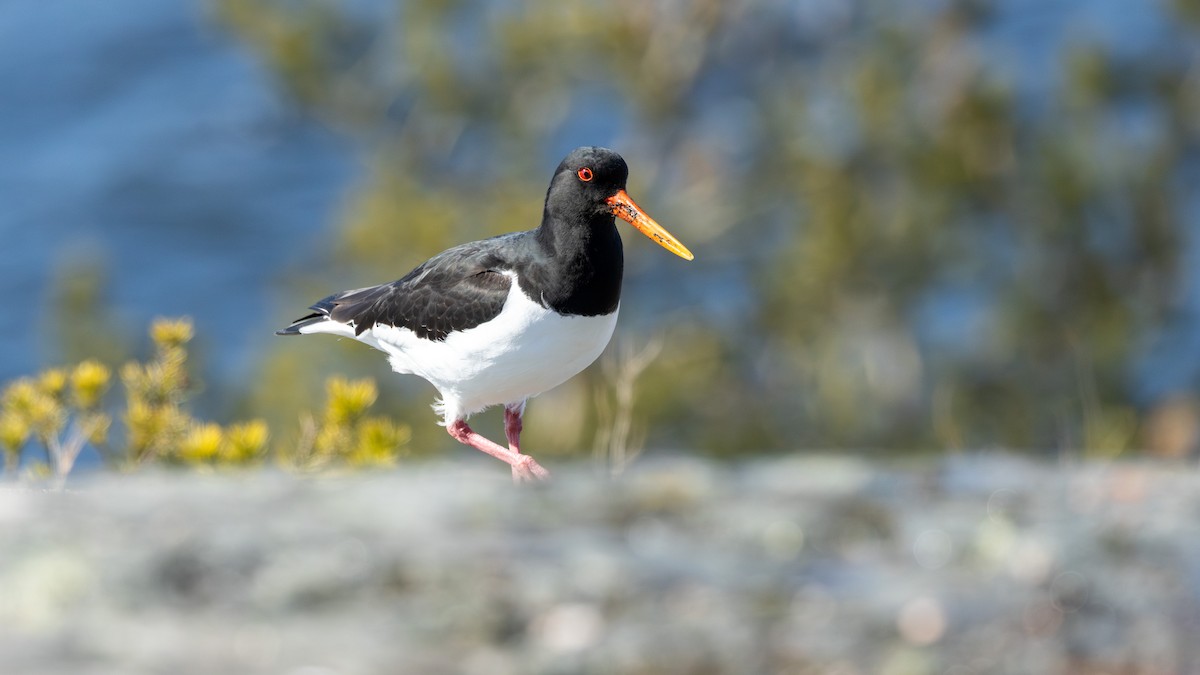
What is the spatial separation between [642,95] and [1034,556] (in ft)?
54.9

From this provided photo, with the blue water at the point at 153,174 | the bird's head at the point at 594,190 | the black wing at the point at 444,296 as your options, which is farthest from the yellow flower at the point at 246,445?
the blue water at the point at 153,174

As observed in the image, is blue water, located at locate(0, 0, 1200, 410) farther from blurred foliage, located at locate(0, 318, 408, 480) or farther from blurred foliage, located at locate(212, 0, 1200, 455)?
blurred foliage, located at locate(0, 318, 408, 480)

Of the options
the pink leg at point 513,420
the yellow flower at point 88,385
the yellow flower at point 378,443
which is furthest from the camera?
the pink leg at point 513,420

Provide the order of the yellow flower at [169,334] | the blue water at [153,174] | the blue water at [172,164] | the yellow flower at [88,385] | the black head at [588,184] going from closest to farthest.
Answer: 1. the yellow flower at [88,385]
2. the yellow flower at [169,334]
3. the black head at [588,184]
4. the blue water at [172,164]
5. the blue water at [153,174]

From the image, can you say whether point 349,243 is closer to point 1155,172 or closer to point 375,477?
point 1155,172

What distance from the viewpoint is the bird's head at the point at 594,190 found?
6.93 meters

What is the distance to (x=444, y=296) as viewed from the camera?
720 centimetres

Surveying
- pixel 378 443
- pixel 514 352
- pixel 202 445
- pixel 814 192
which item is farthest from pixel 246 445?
pixel 814 192

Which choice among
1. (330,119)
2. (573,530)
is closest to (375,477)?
(573,530)

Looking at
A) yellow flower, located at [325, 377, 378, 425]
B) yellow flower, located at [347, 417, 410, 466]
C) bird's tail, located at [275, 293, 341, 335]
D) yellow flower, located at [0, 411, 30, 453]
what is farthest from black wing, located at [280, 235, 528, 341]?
yellow flower, located at [0, 411, 30, 453]

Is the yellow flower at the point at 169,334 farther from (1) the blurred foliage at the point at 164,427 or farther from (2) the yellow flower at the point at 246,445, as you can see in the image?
(2) the yellow flower at the point at 246,445

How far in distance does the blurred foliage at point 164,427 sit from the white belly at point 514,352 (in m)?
0.53

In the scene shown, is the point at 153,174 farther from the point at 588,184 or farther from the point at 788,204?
the point at 588,184

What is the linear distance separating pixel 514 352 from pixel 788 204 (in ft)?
45.4
